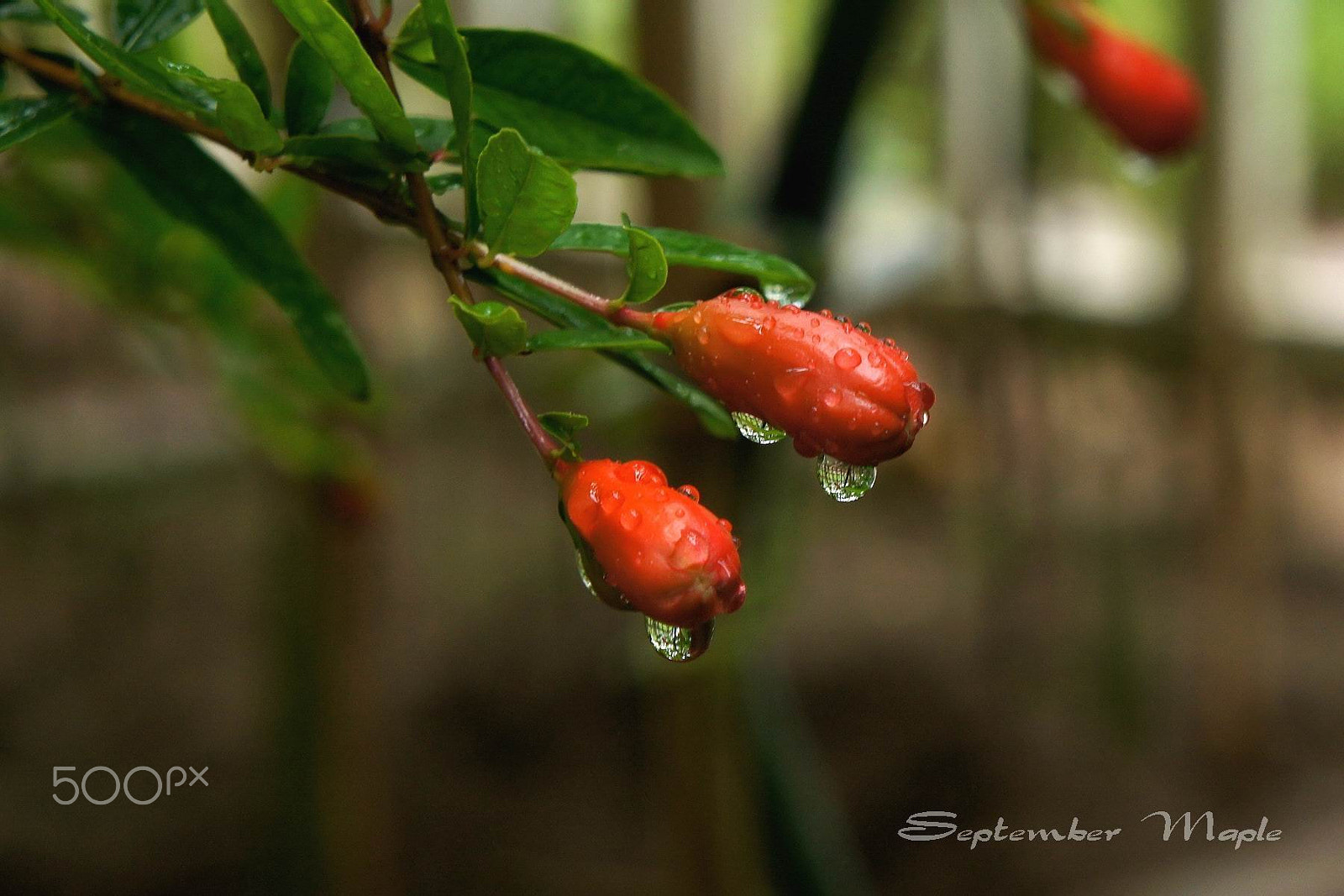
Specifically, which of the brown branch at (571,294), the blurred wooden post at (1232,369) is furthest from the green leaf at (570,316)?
the blurred wooden post at (1232,369)

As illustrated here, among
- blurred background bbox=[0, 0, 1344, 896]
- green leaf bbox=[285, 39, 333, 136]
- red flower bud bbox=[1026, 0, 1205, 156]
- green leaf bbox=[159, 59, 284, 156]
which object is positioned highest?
red flower bud bbox=[1026, 0, 1205, 156]

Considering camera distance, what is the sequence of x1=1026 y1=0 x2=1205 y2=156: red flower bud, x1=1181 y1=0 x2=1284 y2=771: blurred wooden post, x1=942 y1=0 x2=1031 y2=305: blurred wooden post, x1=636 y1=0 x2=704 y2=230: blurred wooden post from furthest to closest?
x1=942 y1=0 x2=1031 y2=305: blurred wooden post
x1=1181 y1=0 x2=1284 y2=771: blurred wooden post
x1=636 y1=0 x2=704 y2=230: blurred wooden post
x1=1026 y1=0 x2=1205 y2=156: red flower bud

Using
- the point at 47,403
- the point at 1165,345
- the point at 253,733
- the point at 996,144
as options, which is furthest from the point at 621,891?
the point at 47,403

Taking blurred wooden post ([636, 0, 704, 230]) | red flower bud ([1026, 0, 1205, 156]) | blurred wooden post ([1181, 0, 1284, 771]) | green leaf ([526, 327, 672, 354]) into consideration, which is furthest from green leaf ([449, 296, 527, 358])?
blurred wooden post ([1181, 0, 1284, 771])

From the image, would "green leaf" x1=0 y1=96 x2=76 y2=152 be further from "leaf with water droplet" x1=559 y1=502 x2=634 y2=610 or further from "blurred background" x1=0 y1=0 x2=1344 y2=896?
"blurred background" x1=0 y1=0 x2=1344 y2=896

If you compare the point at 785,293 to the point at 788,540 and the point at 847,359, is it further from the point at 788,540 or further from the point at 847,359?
the point at 788,540

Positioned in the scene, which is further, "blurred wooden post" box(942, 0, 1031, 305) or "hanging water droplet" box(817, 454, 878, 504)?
"blurred wooden post" box(942, 0, 1031, 305)

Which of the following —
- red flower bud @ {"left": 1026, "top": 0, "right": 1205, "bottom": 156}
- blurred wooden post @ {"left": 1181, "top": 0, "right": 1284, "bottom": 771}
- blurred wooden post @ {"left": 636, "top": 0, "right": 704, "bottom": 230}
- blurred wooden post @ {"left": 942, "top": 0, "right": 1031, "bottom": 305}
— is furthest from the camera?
blurred wooden post @ {"left": 942, "top": 0, "right": 1031, "bottom": 305}

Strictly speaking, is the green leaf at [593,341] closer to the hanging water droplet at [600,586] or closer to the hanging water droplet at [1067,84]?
the hanging water droplet at [600,586]
